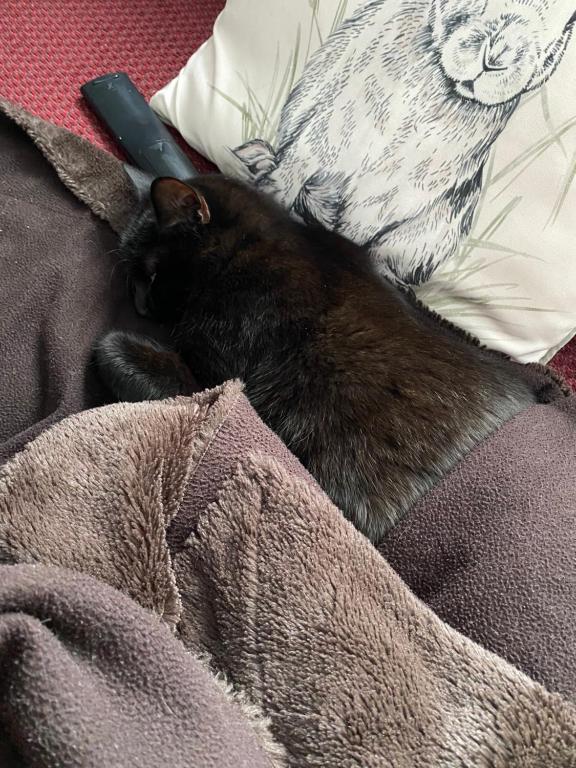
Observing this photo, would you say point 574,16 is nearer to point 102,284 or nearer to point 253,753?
point 102,284

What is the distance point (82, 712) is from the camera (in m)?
0.38

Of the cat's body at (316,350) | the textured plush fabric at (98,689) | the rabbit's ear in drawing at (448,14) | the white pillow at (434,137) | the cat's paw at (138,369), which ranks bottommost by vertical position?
the cat's paw at (138,369)

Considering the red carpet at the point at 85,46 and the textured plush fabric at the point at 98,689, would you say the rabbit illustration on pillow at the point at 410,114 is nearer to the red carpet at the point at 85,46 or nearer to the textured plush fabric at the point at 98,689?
the red carpet at the point at 85,46

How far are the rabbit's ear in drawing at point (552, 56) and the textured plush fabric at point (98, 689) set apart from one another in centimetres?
65

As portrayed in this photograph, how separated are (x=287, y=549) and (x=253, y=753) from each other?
0.15 metres

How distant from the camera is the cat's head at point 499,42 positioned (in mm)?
672

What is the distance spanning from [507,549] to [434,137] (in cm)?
47

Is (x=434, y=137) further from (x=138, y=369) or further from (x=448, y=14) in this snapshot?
(x=138, y=369)

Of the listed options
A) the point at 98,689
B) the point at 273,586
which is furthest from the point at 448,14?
the point at 98,689

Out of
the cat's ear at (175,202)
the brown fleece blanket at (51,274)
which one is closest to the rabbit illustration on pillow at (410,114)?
the cat's ear at (175,202)

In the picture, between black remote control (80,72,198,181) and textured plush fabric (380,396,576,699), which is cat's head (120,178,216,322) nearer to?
black remote control (80,72,198,181)

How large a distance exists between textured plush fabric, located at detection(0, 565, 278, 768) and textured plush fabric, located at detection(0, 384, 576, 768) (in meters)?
0.06

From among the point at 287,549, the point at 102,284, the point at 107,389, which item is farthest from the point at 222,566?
the point at 102,284

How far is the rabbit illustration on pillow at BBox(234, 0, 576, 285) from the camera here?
27.4 inches
